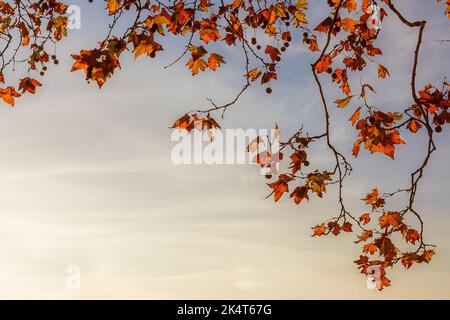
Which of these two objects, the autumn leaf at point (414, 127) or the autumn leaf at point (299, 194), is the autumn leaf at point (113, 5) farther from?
the autumn leaf at point (414, 127)

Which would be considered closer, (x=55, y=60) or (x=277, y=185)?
(x=277, y=185)

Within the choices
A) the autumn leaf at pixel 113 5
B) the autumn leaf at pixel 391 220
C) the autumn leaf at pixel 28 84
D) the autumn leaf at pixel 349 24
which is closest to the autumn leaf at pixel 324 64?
the autumn leaf at pixel 349 24

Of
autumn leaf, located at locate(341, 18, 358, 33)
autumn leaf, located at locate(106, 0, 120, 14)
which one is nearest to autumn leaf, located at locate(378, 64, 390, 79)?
autumn leaf, located at locate(341, 18, 358, 33)

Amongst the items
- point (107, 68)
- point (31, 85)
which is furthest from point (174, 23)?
point (31, 85)

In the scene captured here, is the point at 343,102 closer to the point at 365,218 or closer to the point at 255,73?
the point at 255,73

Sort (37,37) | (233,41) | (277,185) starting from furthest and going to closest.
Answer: (37,37) → (233,41) → (277,185)

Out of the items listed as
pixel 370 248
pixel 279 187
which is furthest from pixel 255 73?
pixel 370 248

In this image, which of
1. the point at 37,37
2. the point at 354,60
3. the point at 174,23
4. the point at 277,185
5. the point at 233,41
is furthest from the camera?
the point at 37,37

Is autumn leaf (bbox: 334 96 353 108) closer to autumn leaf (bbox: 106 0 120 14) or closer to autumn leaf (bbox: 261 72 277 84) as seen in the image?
autumn leaf (bbox: 261 72 277 84)

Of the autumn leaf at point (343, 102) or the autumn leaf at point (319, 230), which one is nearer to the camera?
the autumn leaf at point (343, 102)

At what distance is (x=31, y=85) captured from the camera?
7770 millimetres

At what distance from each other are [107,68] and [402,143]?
10.6 feet

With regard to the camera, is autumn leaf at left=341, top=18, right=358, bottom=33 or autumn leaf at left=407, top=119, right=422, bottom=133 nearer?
autumn leaf at left=407, top=119, right=422, bottom=133

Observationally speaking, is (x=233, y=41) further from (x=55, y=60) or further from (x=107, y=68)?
(x=55, y=60)
